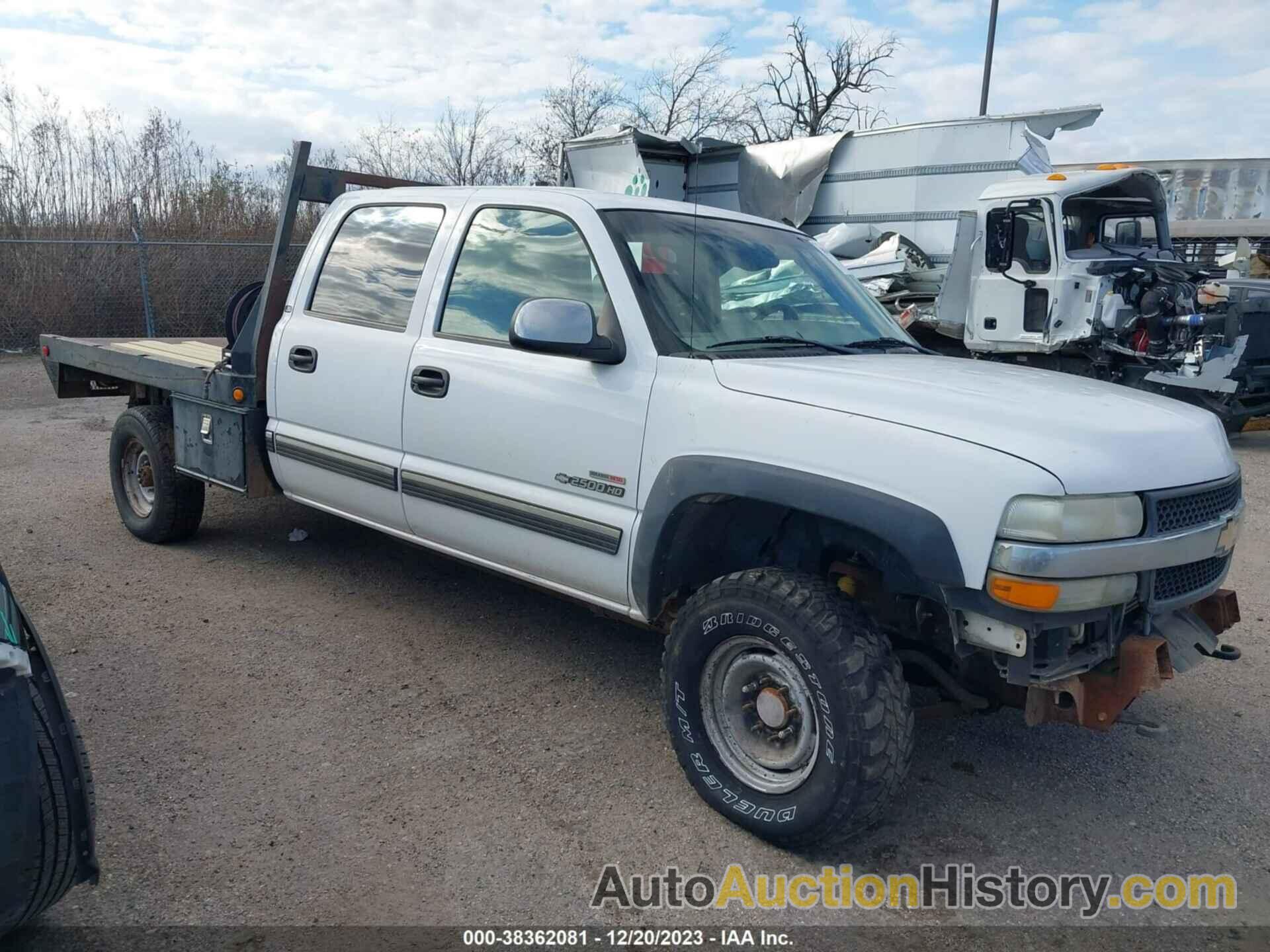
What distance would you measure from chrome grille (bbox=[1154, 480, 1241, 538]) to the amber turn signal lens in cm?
44

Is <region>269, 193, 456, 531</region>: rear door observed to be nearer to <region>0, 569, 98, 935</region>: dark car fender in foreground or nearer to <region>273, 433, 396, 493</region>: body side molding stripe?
<region>273, 433, 396, 493</region>: body side molding stripe

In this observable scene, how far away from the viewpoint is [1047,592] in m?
2.57

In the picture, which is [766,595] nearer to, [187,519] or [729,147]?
[187,519]

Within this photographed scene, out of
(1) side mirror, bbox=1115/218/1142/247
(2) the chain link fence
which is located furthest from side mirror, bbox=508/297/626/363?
(2) the chain link fence

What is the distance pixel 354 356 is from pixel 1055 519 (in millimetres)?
2995

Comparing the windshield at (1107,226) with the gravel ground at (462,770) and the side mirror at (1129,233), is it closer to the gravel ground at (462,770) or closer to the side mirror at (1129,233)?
the side mirror at (1129,233)

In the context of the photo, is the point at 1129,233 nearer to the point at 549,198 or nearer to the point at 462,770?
the point at 549,198

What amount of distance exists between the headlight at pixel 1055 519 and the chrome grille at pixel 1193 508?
265mm

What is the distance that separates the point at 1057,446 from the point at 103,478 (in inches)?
287

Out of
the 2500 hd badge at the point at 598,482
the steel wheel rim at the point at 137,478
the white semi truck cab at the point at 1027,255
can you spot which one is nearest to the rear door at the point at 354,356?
the 2500 hd badge at the point at 598,482

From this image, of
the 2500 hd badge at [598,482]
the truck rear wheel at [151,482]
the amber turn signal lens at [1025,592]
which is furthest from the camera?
the truck rear wheel at [151,482]

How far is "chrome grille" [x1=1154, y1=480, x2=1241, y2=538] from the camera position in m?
2.81

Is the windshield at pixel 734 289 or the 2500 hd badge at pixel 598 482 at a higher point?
the windshield at pixel 734 289

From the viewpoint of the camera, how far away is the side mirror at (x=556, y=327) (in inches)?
132
